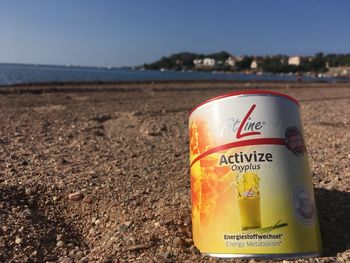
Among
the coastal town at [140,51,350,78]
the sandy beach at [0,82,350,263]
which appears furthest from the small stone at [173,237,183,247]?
the coastal town at [140,51,350,78]

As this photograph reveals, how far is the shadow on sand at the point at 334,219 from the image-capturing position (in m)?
3.29

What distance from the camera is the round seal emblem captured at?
2945 mm

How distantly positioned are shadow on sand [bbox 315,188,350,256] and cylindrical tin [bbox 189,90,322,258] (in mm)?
326

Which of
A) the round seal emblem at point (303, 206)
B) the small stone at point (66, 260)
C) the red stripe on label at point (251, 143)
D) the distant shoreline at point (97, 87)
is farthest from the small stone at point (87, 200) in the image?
the distant shoreline at point (97, 87)

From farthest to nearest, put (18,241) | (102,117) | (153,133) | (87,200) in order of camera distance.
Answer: (102,117) → (153,133) → (87,200) → (18,241)

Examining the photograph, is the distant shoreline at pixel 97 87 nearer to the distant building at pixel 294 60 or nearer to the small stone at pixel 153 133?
the small stone at pixel 153 133

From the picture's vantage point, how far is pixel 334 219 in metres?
3.80

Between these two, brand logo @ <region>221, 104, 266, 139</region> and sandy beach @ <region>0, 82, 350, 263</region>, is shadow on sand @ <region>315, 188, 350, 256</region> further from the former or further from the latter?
brand logo @ <region>221, 104, 266, 139</region>

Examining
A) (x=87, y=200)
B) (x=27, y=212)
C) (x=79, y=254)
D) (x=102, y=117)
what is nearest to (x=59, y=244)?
(x=79, y=254)

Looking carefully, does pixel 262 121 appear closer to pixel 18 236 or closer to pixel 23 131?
pixel 18 236

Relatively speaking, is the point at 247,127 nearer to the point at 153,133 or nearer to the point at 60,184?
the point at 60,184

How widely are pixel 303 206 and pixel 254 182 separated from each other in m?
0.38

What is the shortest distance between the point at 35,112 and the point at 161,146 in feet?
19.0

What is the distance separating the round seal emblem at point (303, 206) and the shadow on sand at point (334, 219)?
0.31 m
